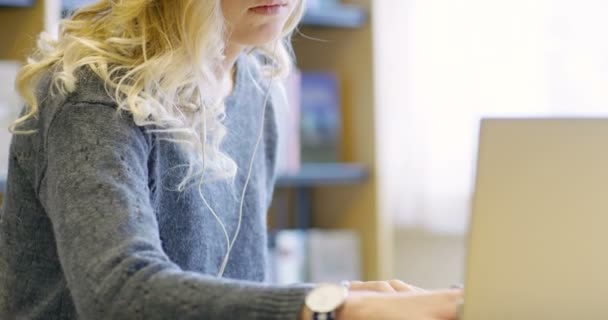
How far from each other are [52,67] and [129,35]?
0.33ft

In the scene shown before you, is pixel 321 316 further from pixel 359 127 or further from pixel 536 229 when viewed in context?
pixel 359 127

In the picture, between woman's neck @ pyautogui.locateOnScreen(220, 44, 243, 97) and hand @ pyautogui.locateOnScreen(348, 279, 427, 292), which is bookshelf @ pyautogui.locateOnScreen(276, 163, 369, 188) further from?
hand @ pyautogui.locateOnScreen(348, 279, 427, 292)

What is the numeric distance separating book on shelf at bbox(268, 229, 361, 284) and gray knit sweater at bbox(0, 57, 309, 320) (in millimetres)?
943

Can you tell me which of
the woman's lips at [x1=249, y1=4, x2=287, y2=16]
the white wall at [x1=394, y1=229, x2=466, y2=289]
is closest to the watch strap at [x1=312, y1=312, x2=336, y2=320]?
the woman's lips at [x1=249, y1=4, x2=287, y2=16]

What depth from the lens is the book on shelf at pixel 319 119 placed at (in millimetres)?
2459

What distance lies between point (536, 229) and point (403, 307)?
14cm

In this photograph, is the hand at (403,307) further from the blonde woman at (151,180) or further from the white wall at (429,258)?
the white wall at (429,258)

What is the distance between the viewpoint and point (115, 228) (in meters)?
0.93

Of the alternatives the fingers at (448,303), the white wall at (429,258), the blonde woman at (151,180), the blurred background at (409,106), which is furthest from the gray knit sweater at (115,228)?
the white wall at (429,258)

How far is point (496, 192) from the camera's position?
31.5 inches

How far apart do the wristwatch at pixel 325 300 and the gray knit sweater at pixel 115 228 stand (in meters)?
0.01

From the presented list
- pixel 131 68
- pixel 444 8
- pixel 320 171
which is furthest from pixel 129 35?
pixel 444 8

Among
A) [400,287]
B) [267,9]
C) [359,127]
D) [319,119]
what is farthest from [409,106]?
[400,287]

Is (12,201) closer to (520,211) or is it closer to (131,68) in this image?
(131,68)
